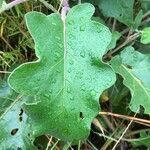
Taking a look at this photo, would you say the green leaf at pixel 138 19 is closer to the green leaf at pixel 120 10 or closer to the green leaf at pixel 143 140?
the green leaf at pixel 120 10

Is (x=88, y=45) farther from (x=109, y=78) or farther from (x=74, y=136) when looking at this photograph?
(x=74, y=136)

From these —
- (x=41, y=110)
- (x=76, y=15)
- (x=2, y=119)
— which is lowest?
(x=2, y=119)

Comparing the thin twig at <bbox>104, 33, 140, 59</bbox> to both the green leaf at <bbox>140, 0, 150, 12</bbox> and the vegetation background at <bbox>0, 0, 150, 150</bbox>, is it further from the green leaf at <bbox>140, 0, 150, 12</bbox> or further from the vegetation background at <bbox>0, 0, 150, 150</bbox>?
the green leaf at <bbox>140, 0, 150, 12</bbox>

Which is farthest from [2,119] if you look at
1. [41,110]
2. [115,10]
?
[115,10]

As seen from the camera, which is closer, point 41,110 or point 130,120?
point 41,110

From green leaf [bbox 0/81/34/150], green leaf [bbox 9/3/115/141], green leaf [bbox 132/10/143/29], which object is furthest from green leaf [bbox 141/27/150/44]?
green leaf [bbox 0/81/34/150]

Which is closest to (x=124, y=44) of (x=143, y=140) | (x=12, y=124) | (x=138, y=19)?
(x=138, y=19)

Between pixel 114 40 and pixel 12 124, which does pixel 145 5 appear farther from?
pixel 12 124
